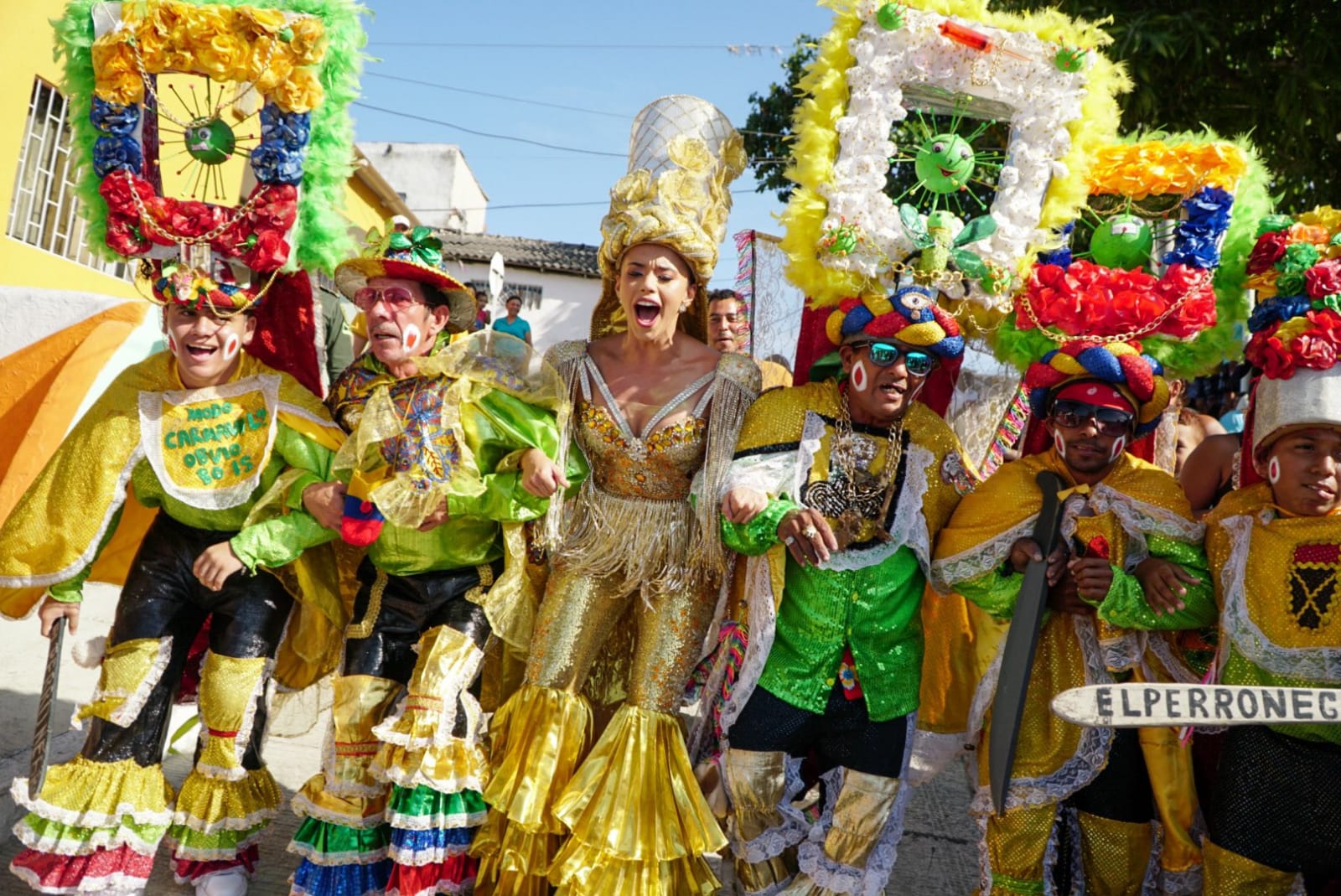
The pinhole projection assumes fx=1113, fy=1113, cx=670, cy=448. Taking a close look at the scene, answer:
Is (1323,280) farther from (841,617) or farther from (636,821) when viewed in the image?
(636,821)

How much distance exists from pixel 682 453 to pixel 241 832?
1803mm

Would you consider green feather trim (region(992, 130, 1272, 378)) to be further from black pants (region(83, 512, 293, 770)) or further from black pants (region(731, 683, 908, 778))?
black pants (region(83, 512, 293, 770))

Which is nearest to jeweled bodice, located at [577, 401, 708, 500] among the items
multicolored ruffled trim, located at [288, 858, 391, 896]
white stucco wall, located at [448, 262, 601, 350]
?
multicolored ruffled trim, located at [288, 858, 391, 896]

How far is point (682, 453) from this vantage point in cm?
351

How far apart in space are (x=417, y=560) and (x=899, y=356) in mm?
1593

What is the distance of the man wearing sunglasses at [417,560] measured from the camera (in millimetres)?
3219

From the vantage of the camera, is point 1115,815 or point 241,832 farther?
point 241,832

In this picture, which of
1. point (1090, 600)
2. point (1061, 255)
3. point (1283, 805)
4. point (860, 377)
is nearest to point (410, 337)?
point (860, 377)

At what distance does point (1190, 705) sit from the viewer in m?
2.48

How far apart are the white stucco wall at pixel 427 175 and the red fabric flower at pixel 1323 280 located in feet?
94.5

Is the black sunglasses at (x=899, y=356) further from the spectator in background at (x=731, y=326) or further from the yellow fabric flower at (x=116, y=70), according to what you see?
the yellow fabric flower at (x=116, y=70)

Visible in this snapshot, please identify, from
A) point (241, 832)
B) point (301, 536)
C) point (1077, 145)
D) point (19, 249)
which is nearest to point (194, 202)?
point (301, 536)

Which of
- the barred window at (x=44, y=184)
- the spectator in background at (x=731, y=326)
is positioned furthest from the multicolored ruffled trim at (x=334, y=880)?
the barred window at (x=44, y=184)

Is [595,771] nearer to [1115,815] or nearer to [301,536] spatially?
[301,536]
